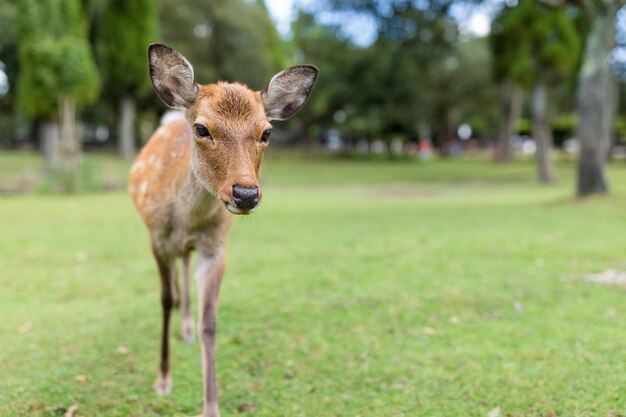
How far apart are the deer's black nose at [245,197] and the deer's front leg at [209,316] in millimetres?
888

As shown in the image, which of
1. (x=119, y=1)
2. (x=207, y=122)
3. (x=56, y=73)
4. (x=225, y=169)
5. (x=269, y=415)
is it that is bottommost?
(x=269, y=415)

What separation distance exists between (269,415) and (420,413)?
0.86 meters

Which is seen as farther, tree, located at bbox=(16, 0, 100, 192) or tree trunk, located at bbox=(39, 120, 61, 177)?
tree trunk, located at bbox=(39, 120, 61, 177)

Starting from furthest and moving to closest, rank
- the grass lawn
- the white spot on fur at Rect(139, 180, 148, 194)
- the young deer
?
the white spot on fur at Rect(139, 180, 148, 194) → the grass lawn → the young deer

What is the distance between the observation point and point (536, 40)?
1881 cm

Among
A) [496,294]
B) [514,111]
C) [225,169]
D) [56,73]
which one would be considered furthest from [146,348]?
Result: [514,111]

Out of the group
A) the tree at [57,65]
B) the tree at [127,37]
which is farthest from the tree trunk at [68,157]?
the tree at [127,37]

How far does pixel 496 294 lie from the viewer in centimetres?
529

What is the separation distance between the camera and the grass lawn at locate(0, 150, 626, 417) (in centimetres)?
338

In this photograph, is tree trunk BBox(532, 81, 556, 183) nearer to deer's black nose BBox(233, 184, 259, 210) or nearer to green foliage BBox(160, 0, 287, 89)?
green foliage BBox(160, 0, 287, 89)

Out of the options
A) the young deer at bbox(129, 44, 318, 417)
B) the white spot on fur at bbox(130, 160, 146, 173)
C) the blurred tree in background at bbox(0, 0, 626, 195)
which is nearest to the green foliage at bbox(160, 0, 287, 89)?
the blurred tree in background at bbox(0, 0, 626, 195)

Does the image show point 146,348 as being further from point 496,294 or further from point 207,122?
point 496,294

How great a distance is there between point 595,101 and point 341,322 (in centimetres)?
875

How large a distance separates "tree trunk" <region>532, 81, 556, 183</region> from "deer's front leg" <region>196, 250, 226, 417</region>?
708 inches
